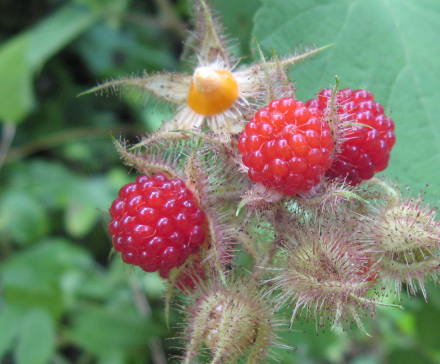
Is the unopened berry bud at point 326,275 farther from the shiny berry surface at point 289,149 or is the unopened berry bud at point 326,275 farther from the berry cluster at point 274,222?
the shiny berry surface at point 289,149

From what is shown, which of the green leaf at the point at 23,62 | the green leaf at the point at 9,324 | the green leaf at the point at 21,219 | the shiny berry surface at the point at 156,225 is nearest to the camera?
the shiny berry surface at the point at 156,225

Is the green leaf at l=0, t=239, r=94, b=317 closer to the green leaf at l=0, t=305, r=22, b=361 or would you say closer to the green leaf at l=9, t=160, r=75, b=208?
the green leaf at l=0, t=305, r=22, b=361

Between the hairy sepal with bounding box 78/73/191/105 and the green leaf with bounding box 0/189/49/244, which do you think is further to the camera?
the green leaf with bounding box 0/189/49/244

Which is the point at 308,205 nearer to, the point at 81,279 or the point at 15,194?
the point at 81,279

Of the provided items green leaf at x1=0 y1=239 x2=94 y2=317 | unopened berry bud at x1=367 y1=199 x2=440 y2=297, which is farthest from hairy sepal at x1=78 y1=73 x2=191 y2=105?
green leaf at x1=0 y1=239 x2=94 y2=317

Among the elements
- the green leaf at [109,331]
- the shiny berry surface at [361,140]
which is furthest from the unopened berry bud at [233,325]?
the green leaf at [109,331]

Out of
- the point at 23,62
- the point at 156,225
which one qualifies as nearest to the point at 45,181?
the point at 23,62

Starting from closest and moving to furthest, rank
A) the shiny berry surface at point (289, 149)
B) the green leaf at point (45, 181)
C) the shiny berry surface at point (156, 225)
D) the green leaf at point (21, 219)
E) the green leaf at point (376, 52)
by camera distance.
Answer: the shiny berry surface at point (289, 149) → the shiny berry surface at point (156, 225) → the green leaf at point (376, 52) → the green leaf at point (21, 219) → the green leaf at point (45, 181)
